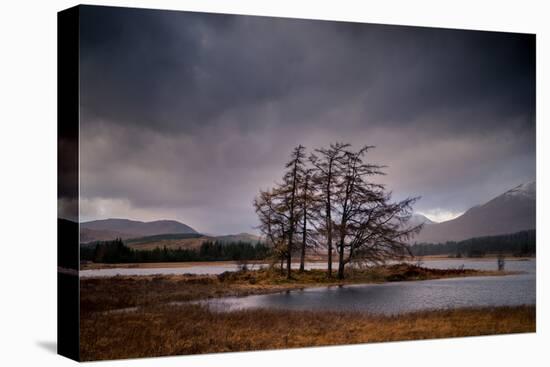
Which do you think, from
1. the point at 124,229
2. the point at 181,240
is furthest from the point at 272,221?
the point at 124,229

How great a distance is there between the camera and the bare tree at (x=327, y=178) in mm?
14977

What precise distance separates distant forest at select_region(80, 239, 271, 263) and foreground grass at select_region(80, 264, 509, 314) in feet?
0.84

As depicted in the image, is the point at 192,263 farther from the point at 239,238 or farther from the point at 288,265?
the point at 288,265

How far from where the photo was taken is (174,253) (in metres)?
14.2

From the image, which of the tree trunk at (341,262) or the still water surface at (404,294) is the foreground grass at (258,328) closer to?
the still water surface at (404,294)

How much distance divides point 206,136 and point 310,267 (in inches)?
104

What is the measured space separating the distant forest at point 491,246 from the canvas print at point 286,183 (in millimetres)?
30

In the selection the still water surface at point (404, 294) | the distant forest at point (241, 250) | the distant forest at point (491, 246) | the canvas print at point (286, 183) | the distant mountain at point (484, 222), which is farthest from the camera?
the distant forest at point (491, 246)

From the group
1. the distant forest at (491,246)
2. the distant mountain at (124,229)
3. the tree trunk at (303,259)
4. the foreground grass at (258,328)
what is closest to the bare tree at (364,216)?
the tree trunk at (303,259)

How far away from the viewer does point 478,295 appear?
1575cm

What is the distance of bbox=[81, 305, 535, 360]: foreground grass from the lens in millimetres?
13172

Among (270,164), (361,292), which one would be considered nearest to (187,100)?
(270,164)

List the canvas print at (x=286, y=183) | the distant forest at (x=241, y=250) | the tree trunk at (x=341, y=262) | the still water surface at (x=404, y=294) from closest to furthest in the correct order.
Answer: the canvas print at (x=286, y=183)
the distant forest at (x=241, y=250)
the still water surface at (x=404, y=294)
the tree trunk at (x=341, y=262)

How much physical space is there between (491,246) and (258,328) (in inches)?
175
